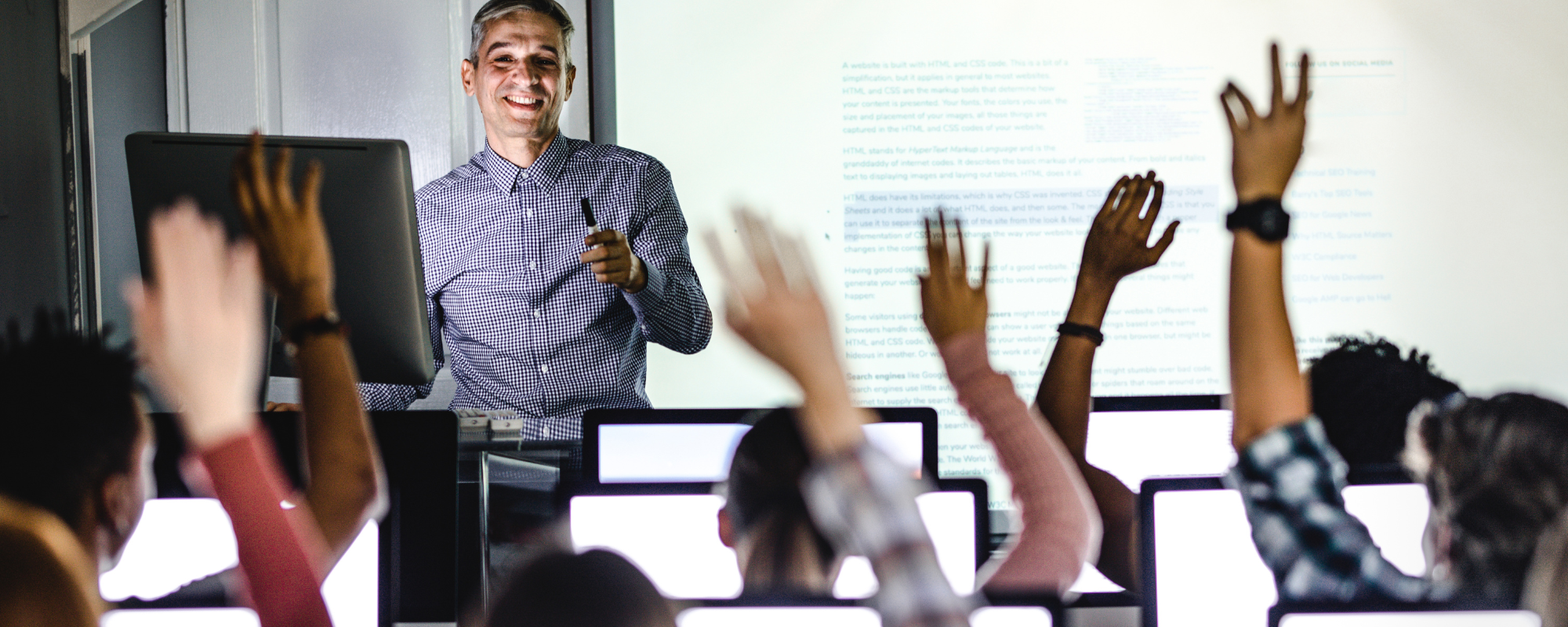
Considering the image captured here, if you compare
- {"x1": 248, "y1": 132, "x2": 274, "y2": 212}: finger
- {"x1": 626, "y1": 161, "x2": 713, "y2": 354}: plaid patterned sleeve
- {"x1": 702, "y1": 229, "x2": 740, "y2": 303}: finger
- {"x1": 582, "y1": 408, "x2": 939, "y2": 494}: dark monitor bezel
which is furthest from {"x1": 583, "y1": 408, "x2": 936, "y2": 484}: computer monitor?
{"x1": 702, "y1": 229, "x2": 740, "y2": 303}: finger

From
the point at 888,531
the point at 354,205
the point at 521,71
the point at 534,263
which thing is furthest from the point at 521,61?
the point at 888,531

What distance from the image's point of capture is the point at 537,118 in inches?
95.3

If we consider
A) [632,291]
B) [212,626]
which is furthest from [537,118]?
[212,626]

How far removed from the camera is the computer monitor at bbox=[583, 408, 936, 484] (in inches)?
55.3

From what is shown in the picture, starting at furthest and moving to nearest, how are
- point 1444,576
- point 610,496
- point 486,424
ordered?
point 486,424 → point 610,496 → point 1444,576

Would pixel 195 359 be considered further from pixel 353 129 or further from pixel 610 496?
pixel 353 129

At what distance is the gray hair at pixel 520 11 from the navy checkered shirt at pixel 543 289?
0.26 meters

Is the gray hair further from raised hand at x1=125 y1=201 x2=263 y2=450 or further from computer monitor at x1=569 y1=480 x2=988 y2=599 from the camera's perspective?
raised hand at x1=125 y1=201 x2=263 y2=450

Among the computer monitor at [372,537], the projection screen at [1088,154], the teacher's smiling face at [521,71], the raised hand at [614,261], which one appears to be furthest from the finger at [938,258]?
the projection screen at [1088,154]

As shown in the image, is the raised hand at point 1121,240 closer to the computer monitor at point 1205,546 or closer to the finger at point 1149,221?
the finger at point 1149,221

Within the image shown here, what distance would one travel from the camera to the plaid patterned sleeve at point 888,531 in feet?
1.31

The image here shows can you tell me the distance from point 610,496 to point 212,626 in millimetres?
441

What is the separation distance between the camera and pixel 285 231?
71 cm

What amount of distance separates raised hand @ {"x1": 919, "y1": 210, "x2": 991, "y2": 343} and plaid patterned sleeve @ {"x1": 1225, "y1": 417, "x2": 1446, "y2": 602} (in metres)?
0.25
